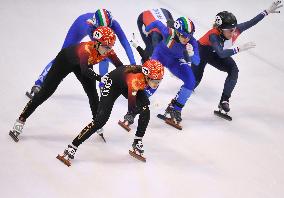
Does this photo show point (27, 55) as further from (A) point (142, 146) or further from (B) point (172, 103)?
(A) point (142, 146)

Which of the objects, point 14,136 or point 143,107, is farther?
point 14,136

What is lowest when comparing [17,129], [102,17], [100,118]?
[17,129]

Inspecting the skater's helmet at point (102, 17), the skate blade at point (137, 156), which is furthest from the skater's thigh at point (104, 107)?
the skater's helmet at point (102, 17)

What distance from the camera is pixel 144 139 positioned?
684 centimetres

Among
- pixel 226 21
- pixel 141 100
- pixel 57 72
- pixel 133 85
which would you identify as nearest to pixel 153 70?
pixel 133 85

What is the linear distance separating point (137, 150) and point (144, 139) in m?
0.61

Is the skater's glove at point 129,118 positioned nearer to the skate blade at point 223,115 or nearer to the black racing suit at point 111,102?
the black racing suit at point 111,102

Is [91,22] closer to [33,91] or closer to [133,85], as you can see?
[33,91]

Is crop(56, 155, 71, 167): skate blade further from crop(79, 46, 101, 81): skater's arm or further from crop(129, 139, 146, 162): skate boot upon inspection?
crop(79, 46, 101, 81): skater's arm

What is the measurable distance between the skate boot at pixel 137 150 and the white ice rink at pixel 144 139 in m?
0.07

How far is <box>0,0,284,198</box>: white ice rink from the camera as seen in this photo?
225 inches

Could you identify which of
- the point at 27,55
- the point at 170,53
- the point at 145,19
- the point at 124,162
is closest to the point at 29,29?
the point at 27,55

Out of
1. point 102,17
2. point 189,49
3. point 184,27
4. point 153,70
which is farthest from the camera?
point 189,49

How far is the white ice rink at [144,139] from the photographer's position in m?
5.71
